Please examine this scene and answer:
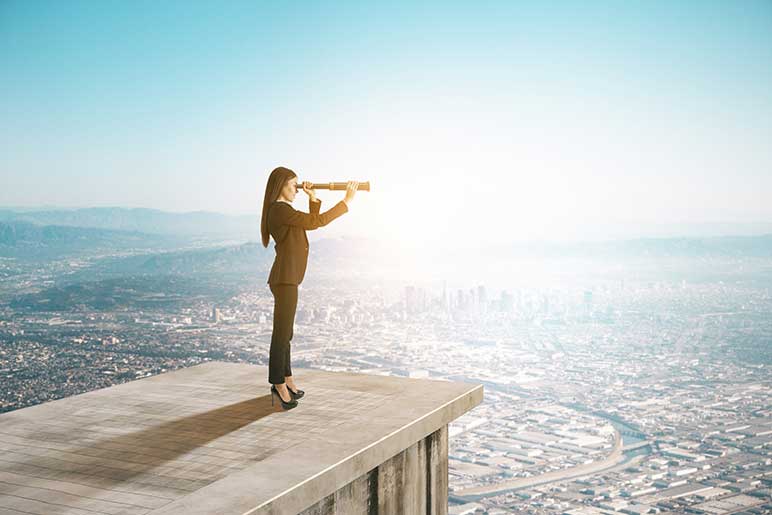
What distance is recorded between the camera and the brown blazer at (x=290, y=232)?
5266 mm

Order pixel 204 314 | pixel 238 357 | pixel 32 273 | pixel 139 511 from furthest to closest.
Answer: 1. pixel 32 273
2. pixel 204 314
3. pixel 238 357
4. pixel 139 511

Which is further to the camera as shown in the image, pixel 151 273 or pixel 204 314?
pixel 151 273

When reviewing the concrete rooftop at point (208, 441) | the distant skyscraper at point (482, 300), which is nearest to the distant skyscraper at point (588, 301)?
the distant skyscraper at point (482, 300)

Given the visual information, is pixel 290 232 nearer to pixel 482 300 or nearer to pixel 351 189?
pixel 351 189

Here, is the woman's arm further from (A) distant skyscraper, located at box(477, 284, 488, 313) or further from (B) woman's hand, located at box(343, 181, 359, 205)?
(A) distant skyscraper, located at box(477, 284, 488, 313)

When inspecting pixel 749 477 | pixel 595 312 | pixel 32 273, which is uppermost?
pixel 32 273

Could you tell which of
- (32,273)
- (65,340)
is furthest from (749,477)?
(32,273)

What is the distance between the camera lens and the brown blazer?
17.3ft

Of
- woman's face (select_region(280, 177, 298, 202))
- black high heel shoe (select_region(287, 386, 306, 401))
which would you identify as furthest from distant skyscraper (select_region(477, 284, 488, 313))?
woman's face (select_region(280, 177, 298, 202))

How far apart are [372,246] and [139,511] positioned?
1188 inches

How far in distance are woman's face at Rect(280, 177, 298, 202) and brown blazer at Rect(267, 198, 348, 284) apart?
4.2 inches

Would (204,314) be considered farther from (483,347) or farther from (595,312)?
(595,312)

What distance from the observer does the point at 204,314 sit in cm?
2781

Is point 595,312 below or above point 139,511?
below
